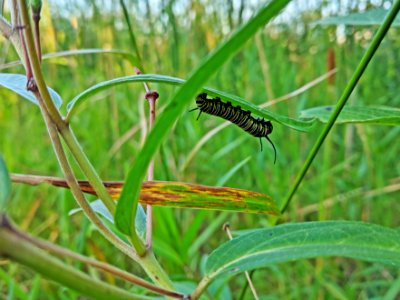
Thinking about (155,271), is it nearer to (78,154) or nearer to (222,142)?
(78,154)

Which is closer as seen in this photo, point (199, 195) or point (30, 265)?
point (30, 265)

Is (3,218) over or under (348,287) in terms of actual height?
over

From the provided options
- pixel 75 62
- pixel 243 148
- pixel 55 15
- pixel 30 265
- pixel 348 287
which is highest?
pixel 55 15

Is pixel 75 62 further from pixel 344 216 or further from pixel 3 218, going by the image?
pixel 3 218

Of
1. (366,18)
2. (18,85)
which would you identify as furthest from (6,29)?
(366,18)

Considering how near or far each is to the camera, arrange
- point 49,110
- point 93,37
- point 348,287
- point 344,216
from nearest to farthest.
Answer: point 49,110 < point 348,287 < point 344,216 < point 93,37

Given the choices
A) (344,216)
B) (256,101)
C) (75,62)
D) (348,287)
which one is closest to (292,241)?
(348,287)

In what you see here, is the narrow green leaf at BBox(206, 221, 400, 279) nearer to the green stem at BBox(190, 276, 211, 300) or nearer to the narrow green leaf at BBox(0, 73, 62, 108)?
the green stem at BBox(190, 276, 211, 300)

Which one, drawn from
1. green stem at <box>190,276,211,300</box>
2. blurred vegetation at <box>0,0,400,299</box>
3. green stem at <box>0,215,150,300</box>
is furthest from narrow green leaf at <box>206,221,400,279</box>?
blurred vegetation at <box>0,0,400,299</box>
